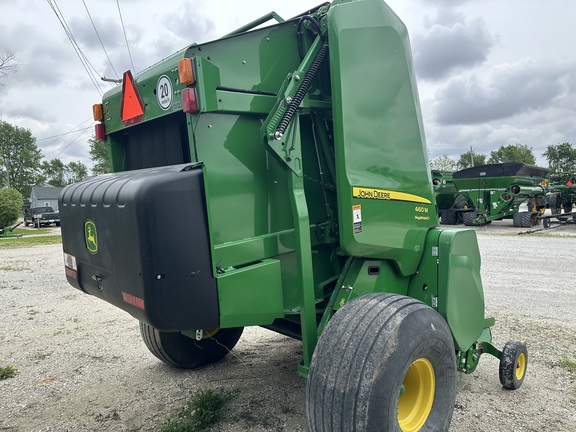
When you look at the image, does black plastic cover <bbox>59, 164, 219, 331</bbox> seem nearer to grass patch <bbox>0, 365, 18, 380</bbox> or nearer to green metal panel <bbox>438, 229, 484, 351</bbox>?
green metal panel <bbox>438, 229, 484, 351</bbox>

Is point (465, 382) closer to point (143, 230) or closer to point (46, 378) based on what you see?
point (143, 230)

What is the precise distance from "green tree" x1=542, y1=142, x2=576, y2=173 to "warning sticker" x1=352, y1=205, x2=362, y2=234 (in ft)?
186


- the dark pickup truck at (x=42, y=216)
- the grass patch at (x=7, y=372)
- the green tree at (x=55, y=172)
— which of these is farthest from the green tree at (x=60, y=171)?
the grass patch at (x=7, y=372)

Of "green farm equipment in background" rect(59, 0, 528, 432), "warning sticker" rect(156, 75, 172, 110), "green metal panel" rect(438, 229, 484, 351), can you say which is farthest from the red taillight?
"green metal panel" rect(438, 229, 484, 351)

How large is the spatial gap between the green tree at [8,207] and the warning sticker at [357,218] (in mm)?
22775

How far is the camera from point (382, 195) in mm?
2738

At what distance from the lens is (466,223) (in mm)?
17547

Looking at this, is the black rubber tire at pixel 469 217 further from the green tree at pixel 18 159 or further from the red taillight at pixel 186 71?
the green tree at pixel 18 159

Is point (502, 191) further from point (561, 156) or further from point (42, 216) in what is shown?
point (561, 156)

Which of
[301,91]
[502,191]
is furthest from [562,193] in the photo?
[301,91]

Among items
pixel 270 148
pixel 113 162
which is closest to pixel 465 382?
pixel 270 148

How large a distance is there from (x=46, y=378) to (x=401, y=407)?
3.21 metres

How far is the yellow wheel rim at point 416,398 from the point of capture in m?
2.48

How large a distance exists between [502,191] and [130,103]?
1593cm
